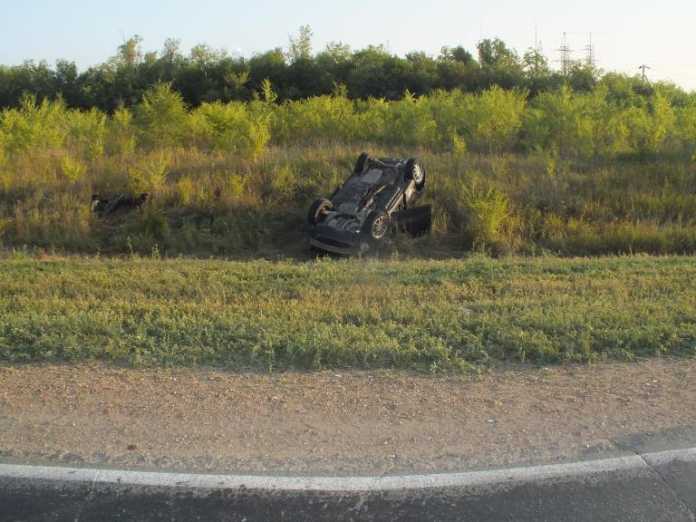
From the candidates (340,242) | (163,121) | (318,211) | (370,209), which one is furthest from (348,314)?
(163,121)

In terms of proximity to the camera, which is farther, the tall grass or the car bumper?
the tall grass

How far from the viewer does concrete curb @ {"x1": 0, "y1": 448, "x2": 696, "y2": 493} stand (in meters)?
4.04

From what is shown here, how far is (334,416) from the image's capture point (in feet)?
16.4

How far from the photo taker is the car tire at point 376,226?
12.7 metres

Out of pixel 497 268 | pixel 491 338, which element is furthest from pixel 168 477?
pixel 497 268

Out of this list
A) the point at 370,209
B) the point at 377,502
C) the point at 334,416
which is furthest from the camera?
the point at 370,209

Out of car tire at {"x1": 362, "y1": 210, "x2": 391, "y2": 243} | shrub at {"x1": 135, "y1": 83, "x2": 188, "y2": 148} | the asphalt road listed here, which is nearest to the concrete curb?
the asphalt road

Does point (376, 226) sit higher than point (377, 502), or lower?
higher

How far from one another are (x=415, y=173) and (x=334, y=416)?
958cm

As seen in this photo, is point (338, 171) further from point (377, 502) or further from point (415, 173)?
point (377, 502)

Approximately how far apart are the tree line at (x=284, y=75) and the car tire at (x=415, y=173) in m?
21.2

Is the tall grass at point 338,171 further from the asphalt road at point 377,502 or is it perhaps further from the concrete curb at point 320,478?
the asphalt road at point 377,502

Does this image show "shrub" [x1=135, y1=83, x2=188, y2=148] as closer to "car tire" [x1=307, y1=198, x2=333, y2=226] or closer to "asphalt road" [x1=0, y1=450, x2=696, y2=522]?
"car tire" [x1=307, y1=198, x2=333, y2=226]

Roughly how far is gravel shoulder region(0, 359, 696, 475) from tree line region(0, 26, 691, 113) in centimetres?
3009
